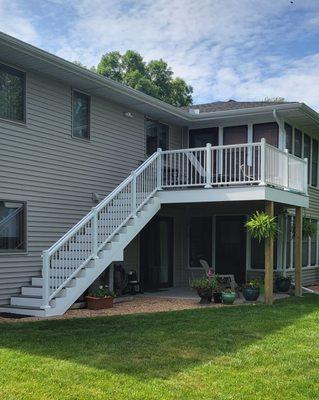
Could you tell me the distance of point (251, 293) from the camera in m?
12.2

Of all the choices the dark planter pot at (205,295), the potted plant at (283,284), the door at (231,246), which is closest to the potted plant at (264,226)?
the dark planter pot at (205,295)

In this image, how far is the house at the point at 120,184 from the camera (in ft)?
33.5

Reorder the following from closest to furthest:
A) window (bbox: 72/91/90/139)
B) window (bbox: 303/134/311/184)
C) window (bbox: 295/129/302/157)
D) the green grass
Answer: the green grass → window (bbox: 72/91/90/139) → window (bbox: 295/129/302/157) → window (bbox: 303/134/311/184)

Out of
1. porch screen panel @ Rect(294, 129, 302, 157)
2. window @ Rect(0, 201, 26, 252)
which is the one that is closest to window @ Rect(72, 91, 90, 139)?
window @ Rect(0, 201, 26, 252)

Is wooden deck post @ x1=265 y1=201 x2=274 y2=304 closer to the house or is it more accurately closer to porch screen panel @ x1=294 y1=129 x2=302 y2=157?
the house

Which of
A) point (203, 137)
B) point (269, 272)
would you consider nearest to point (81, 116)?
point (203, 137)

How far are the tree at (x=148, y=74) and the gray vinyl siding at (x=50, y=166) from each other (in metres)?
26.0

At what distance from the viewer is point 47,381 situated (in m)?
5.28

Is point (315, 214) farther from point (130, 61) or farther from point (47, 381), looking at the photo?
point (130, 61)

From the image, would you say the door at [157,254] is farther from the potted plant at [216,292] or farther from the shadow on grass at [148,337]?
the shadow on grass at [148,337]

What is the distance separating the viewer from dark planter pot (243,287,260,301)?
12173mm

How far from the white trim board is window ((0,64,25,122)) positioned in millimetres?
3886

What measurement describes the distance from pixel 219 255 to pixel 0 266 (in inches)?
302

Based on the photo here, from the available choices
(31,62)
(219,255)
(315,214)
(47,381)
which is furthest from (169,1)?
(315,214)
